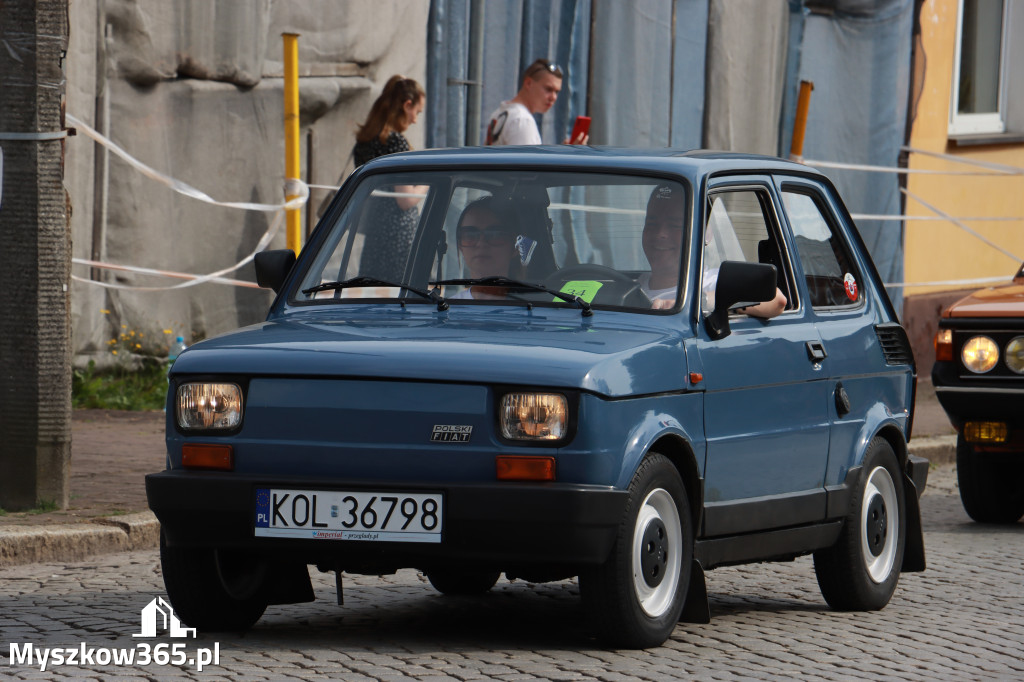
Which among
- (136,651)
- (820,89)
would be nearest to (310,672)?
(136,651)

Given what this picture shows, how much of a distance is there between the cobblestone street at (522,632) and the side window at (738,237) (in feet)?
3.91

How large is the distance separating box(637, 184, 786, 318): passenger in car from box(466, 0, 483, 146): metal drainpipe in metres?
8.04

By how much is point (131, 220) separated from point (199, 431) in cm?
722

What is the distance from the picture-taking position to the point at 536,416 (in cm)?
556

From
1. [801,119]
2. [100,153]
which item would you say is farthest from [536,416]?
[801,119]

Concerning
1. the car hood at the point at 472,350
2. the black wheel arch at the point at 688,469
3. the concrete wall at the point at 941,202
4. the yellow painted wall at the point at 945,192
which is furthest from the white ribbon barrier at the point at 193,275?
the yellow painted wall at the point at 945,192

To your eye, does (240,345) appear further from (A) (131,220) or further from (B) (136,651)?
(A) (131,220)

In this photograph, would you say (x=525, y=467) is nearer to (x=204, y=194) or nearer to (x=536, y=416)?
(x=536, y=416)

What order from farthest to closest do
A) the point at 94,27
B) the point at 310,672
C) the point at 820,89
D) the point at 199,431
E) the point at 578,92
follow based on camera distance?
the point at 820,89 → the point at 578,92 → the point at 94,27 → the point at 199,431 → the point at 310,672

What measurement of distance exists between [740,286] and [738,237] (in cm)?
69

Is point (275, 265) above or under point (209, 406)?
above

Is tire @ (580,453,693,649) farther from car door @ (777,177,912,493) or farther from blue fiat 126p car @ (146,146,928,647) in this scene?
car door @ (777,177,912,493)

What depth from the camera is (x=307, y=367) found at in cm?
575

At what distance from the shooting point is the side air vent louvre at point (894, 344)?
299 inches
